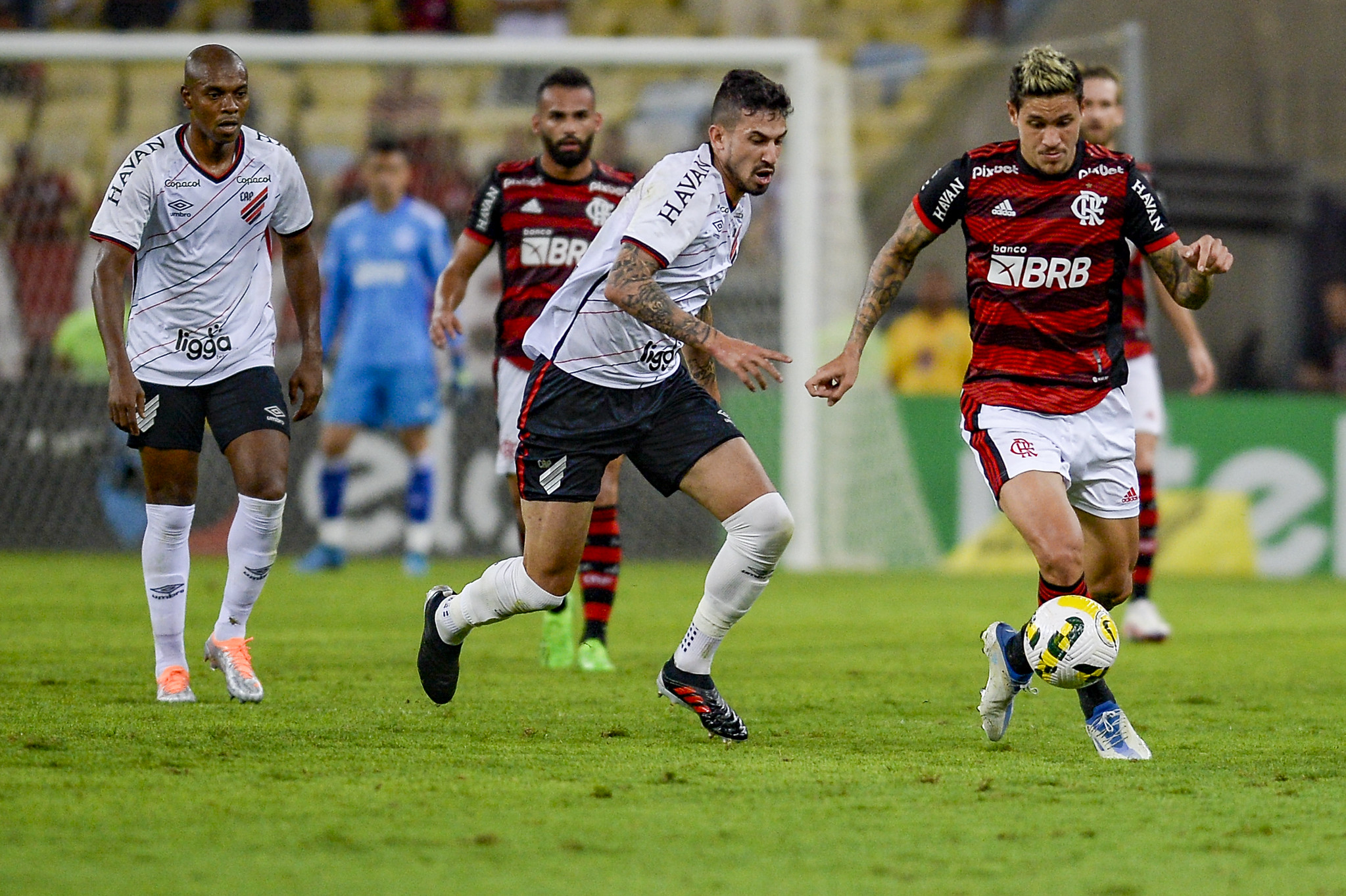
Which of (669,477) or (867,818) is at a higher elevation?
(669,477)

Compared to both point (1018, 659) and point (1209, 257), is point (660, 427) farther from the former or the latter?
point (1209, 257)

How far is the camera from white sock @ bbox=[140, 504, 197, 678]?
6.26 m

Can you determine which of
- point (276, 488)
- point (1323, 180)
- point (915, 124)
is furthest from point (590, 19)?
point (276, 488)

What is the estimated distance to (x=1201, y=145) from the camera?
54.0ft

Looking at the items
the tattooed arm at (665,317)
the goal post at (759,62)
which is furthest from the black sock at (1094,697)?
Answer: the goal post at (759,62)

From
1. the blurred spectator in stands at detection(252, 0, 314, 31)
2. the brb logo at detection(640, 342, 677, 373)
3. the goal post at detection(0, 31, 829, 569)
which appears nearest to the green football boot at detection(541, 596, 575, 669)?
the brb logo at detection(640, 342, 677, 373)

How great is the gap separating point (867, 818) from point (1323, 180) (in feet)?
43.0

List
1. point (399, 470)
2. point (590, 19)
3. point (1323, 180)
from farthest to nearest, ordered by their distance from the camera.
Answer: point (590, 19), point (1323, 180), point (399, 470)

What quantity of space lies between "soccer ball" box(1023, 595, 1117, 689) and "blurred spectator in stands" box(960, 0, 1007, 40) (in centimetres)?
1334

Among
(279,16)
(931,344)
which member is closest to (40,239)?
(279,16)

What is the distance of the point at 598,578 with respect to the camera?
299 inches

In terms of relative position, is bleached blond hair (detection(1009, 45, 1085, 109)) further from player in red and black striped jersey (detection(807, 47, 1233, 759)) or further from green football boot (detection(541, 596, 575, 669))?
green football boot (detection(541, 596, 575, 669))

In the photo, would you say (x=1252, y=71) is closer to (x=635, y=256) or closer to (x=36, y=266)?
(x=36, y=266)

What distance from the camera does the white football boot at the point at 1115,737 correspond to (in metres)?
5.30
